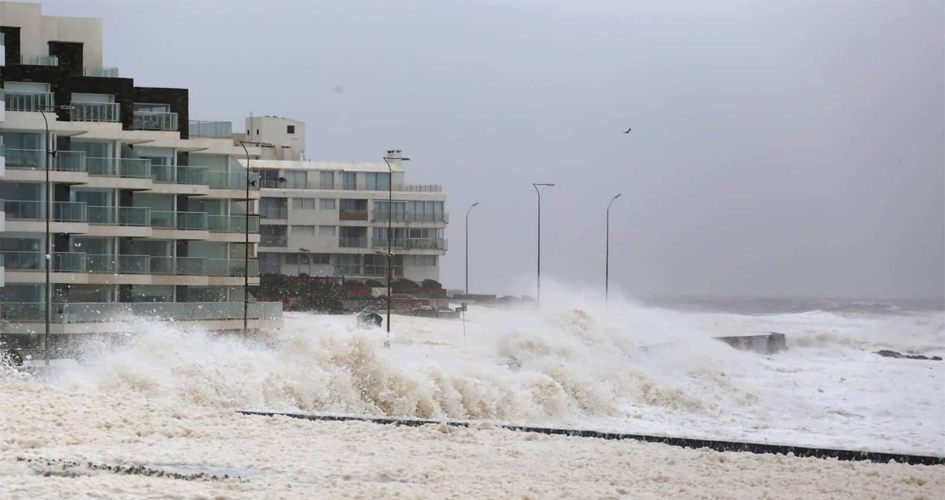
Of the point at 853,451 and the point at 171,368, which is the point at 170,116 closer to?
the point at 171,368

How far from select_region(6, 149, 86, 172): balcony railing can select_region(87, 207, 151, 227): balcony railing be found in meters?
1.88

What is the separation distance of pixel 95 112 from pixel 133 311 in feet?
29.0

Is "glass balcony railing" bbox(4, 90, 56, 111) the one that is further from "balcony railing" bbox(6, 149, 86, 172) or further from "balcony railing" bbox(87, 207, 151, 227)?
"balcony railing" bbox(87, 207, 151, 227)

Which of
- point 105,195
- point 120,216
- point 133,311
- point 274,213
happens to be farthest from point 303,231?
point 133,311

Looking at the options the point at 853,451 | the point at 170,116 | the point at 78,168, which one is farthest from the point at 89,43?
the point at 853,451

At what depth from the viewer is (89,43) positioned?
168 feet

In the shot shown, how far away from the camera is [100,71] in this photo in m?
50.9

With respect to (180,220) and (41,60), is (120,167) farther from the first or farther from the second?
(41,60)

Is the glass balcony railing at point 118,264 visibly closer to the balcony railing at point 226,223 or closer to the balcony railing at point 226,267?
the balcony railing at point 226,267

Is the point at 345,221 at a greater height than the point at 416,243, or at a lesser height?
greater

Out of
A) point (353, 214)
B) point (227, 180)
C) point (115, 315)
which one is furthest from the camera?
point (353, 214)

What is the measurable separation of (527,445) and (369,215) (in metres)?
70.1

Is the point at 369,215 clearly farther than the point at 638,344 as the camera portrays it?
Yes

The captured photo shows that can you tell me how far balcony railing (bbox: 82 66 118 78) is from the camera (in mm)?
50469
